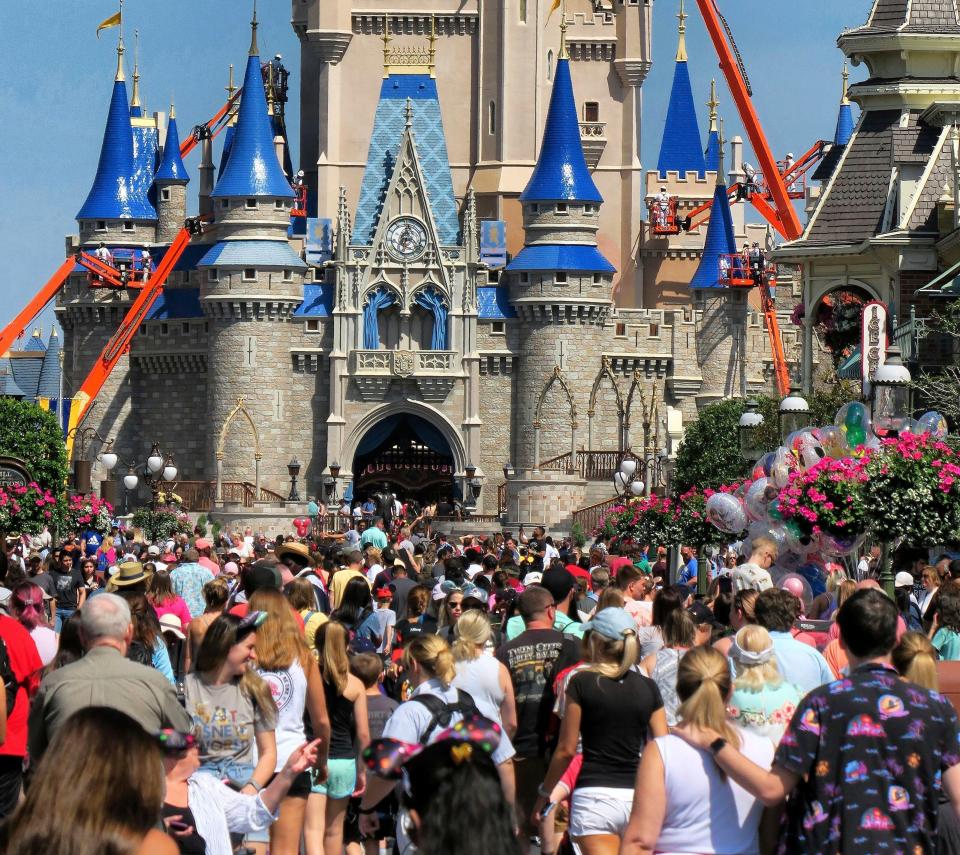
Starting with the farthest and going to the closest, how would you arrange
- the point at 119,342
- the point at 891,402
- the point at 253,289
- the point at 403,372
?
the point at 119,342, the point at 253,289, the point at 403,372, the point at 891,402

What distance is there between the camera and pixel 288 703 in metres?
10.4

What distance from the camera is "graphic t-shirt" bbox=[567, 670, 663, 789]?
32.3ft

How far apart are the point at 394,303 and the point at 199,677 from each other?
59.1 metres

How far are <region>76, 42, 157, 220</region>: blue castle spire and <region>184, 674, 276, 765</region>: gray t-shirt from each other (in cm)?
6398

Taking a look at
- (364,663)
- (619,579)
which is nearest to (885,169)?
(619,579)

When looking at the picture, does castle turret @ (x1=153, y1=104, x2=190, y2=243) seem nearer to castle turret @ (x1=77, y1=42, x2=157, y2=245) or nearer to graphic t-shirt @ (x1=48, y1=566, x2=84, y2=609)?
castle turret @ (x1=77, y1=42, x2=157, y2=245)

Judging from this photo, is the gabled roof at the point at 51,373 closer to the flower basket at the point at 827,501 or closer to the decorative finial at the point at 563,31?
the decorative finial at the point at 563,31

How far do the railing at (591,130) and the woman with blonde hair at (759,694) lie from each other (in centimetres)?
6462

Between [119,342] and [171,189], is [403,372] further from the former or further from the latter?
[171,189]

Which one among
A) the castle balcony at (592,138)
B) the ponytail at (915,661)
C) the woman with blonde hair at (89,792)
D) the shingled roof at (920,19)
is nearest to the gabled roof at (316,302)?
the castle balcony at (592,138)

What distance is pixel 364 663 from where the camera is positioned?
38.3 ft

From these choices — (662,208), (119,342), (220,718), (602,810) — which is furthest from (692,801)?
(662,208)

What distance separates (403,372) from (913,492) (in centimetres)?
4780

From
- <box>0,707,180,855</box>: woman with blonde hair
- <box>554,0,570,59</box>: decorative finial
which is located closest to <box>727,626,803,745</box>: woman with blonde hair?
<box>0,707,180,855</box>: woman with blonde hair
